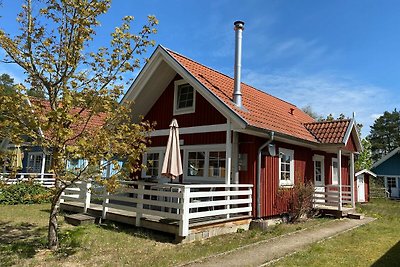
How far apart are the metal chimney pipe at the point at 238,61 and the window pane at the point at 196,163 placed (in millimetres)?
2254

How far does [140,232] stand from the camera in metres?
9.12

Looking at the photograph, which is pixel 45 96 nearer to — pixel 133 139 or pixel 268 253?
pixel 133 139

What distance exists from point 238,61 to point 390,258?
7347 millimetres

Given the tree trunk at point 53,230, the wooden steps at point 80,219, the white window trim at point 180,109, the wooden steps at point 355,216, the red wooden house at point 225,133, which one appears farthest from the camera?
the wooden steps at point 355,216

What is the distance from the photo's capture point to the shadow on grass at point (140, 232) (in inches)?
340

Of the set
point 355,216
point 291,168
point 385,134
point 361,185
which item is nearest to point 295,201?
point 291,168

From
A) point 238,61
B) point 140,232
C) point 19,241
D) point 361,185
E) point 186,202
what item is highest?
point 238,61

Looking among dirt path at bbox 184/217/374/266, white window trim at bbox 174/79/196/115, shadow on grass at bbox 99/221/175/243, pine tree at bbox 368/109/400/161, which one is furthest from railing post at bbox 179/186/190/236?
pine tree at bbox 368/109/400/161

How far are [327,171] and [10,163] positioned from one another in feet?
44.5

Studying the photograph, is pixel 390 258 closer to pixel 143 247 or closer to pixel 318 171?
pixel 143 247

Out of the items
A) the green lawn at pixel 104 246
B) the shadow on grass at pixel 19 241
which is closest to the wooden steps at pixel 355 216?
the green lawn at pixel 104 246

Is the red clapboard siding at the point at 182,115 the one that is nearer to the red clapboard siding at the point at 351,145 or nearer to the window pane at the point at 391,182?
the red clapboard siding at the point at 351,145

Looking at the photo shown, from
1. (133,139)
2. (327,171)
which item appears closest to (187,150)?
(133,139)

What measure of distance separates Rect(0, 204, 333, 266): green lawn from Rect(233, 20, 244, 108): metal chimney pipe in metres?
4.41
